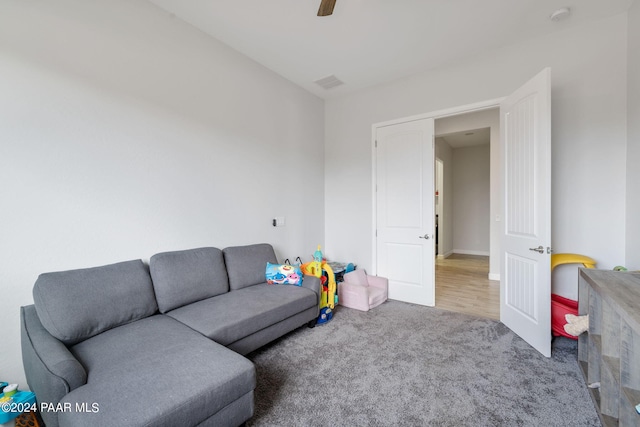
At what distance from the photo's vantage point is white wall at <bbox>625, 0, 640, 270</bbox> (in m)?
2.19

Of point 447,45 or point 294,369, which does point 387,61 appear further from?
point 294,369

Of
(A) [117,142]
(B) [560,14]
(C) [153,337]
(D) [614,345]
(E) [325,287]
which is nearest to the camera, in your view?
(D) [614,345]

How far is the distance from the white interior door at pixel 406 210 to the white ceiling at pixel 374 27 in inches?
33.5

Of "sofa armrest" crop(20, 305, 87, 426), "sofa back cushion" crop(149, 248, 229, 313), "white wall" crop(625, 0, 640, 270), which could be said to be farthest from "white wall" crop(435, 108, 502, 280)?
"sofa armrest" crop(20, 305, 87, 426)

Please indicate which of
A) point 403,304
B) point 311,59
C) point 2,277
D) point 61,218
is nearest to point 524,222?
point 403,304

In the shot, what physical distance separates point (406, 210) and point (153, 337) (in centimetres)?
296

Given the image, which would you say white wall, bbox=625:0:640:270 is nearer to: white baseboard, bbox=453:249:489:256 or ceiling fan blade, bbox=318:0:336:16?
ceiling fan blade, bbox=318:0:336:16

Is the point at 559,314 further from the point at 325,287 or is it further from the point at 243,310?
the point at 243,310

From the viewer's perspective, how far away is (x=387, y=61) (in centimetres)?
317

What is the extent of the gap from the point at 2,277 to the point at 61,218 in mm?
429

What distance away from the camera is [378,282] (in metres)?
3.67

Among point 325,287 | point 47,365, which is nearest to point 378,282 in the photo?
point 325,287

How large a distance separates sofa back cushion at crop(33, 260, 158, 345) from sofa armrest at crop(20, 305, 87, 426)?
0.08 metres

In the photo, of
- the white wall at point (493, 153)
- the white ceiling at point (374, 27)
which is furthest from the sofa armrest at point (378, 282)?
the white ceiling at point (374, 27)
